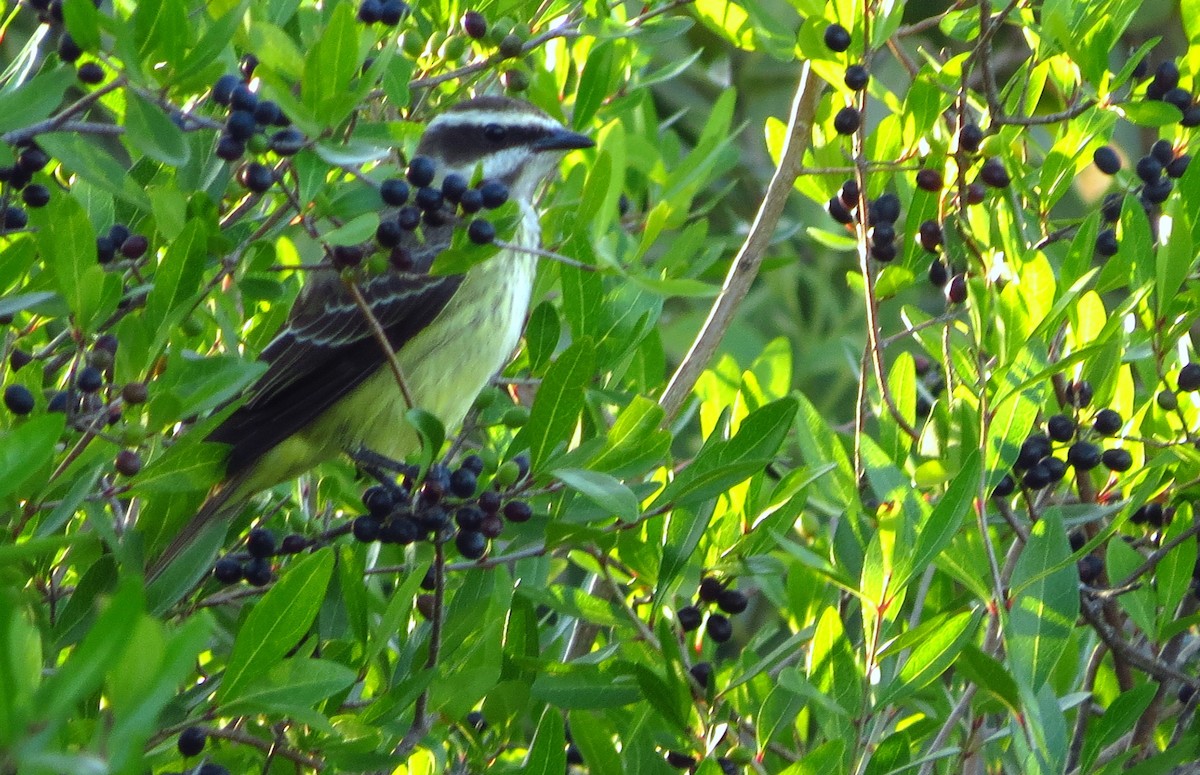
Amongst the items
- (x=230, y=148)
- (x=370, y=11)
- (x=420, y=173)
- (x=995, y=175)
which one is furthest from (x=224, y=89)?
(x=995, y=175)

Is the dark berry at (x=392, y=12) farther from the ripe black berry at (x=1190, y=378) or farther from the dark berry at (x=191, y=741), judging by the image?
the ripe black berry at (x=1190, y=378)

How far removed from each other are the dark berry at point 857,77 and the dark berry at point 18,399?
1641mm

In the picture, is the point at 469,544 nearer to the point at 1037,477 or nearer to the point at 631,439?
the point at 631,439

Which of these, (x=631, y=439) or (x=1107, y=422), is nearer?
(x=631, y=439)

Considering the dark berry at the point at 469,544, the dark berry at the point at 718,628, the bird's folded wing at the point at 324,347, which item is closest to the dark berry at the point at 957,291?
the dark berry at the point at 718,628

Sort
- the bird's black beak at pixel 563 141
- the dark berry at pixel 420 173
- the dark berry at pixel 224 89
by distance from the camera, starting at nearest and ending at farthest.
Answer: the dark berry at pixel 224 89
the dark berry at pixel 420 173
the bird's black beak at pixel 563 141

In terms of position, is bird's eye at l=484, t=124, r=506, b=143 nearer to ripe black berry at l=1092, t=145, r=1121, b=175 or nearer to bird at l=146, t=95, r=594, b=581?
bird at l=146, t=95, r=594, b=581

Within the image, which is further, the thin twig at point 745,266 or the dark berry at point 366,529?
the thin twig at point 745,266

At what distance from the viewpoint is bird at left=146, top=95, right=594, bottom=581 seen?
160 inches

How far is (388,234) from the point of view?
8.64 ft

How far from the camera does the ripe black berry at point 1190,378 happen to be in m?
2.81

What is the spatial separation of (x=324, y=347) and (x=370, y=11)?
1.36 meters

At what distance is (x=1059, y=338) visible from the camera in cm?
299

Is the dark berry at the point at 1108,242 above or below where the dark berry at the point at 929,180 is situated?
below
